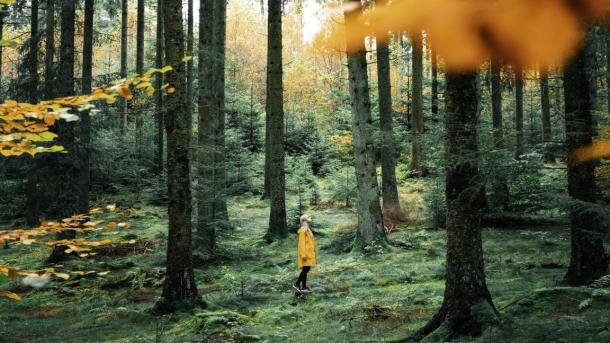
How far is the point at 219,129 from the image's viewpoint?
14.6 meters

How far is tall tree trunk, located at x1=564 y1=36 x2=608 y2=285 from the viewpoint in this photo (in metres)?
6.00

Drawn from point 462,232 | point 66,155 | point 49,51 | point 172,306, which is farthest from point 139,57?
point 462,232

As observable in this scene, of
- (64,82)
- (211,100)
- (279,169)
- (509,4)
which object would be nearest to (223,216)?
(279,169)

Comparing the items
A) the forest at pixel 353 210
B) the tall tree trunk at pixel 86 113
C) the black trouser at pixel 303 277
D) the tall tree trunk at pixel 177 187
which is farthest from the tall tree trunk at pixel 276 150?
the tall tree trunk at pixel 177 187

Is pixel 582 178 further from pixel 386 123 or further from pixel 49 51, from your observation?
pixel 49 51

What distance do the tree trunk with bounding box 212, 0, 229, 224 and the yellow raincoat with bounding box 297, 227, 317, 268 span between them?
3083mm

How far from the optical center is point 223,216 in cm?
1412

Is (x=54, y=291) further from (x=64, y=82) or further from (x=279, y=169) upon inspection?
(x=279, y=169)

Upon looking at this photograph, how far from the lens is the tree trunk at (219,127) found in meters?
12.7

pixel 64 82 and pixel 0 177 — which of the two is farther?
pixel 0 177

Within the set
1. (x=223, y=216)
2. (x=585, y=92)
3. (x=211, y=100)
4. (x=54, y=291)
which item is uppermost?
(x=211, y=100)

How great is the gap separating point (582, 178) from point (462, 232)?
8.10 ft

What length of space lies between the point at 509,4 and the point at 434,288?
24.0ft

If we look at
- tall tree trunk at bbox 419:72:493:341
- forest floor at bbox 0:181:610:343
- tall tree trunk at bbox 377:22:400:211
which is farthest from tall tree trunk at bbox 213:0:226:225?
tall tree trunk at bbox 419:72:493:341
